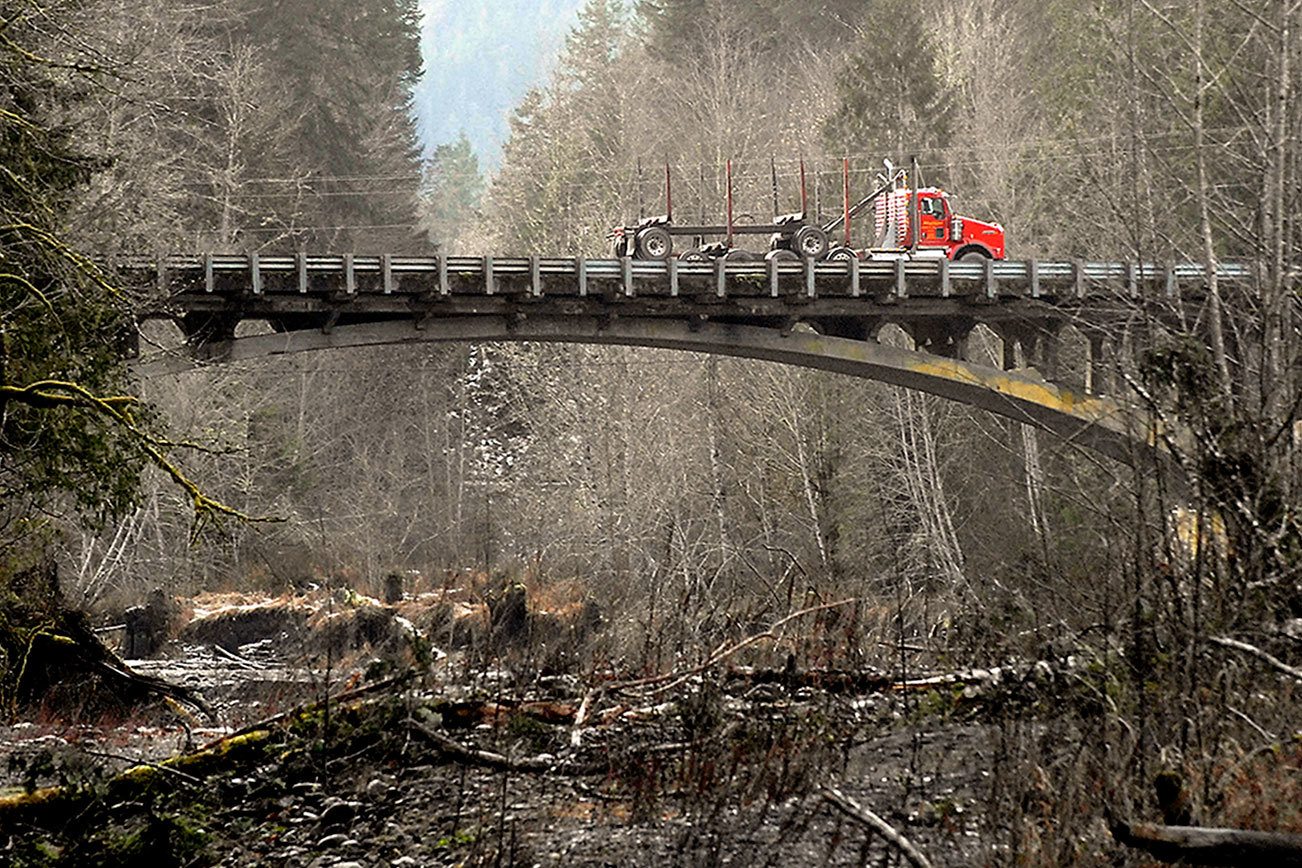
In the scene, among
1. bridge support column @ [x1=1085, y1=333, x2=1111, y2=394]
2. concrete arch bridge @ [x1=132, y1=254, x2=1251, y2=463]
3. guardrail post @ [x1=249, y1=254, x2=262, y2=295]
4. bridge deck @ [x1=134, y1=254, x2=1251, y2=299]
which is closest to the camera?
bridge support column @ [x1=1085, y1=333, x2=1111, y2=394]

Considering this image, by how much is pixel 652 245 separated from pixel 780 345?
3263 millimetres

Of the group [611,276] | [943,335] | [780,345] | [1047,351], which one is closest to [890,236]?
[943,335]

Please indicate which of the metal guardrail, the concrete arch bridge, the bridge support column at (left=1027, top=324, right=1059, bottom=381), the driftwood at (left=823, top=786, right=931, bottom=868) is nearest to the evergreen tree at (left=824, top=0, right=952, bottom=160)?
the metal guardrail

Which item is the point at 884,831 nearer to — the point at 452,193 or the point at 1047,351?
the point at 1047,351

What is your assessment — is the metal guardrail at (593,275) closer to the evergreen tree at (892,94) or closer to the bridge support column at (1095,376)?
the bridge support column at (1095,376)

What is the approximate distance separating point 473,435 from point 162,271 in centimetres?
1985

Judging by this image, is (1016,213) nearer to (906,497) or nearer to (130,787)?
(906,497)

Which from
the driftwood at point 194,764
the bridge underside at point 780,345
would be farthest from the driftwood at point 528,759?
the bridge underside at point 780,345

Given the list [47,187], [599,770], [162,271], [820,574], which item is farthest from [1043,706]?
[162,271]

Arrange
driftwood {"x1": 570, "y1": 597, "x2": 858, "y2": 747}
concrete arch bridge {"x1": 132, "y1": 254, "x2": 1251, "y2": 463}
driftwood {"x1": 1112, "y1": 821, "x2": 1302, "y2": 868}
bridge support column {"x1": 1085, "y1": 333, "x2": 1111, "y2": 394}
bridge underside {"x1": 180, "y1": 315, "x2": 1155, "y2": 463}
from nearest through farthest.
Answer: driftwood {"x1": 1112, "y1": 821, "x2": 1302, "y2": 868} < driftwood {"x1": 570, "y1": 597, "x2": 858, "y2": 747} < bridge support column {"x1": 1085, "y1": 333, "x2": 1111, "y2": 394} < concrete arch bridge {"x1": 132, "y1": 254, "x2": 1251, "y2": 463} < bridge underside {"x1": 180, "y1": 315, "x2": 1155, "y2": 463}

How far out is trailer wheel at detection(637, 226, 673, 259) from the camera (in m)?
25.0

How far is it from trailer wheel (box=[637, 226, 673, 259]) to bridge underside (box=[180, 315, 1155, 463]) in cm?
195

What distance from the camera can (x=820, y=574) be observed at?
20.7m

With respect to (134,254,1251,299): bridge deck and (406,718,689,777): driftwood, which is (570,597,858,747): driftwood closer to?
(406,718,689,777): driftwood
